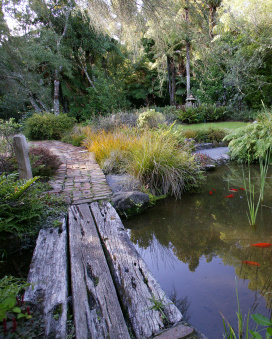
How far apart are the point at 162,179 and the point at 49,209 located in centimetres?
216

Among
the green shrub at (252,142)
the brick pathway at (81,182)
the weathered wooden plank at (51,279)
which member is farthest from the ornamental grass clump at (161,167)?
the green shrub at (252,142)

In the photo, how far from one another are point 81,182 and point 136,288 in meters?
2.74

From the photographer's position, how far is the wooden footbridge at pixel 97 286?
128 centimetres

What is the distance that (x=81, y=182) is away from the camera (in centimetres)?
407

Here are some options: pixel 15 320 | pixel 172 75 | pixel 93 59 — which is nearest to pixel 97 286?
pixel 15 320

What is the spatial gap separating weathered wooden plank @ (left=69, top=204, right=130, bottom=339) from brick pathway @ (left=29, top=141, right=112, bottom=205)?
42.9 inches

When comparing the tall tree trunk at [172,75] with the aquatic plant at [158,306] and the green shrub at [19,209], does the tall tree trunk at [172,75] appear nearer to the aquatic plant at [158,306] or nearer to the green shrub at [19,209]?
the green shrub at [19,209]

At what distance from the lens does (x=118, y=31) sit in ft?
14.1

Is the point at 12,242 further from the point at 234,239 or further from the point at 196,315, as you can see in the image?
the point at 234,239

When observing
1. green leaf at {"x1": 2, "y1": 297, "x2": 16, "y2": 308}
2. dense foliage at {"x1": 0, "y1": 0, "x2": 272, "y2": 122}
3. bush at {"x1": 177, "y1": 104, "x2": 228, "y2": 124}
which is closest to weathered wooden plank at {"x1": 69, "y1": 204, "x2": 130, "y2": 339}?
green leaf at {"x1": 2, "y1": 297, "x2": 16, "y2": 308}

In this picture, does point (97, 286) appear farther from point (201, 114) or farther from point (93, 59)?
point (93, 59)

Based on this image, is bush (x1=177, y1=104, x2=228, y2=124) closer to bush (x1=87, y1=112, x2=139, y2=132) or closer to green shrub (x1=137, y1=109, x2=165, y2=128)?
bush (x1=87, y1=112, x2=139, y2=132)

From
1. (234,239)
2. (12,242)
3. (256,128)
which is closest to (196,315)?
(234,239)

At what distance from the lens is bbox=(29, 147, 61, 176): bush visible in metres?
4.04
